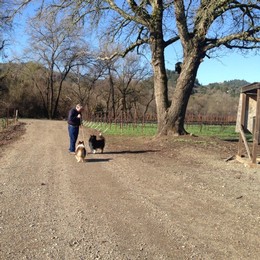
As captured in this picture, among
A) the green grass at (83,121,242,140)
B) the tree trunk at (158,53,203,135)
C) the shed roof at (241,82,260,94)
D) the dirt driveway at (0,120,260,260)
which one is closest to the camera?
the dirt driveway at (0,120,260,260)

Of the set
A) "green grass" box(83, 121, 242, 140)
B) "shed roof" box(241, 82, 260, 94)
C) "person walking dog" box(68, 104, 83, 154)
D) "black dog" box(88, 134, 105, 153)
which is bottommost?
"green grass" box(83, 121, 242, 140)

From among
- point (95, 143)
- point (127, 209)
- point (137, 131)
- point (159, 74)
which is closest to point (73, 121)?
point (95, 143)

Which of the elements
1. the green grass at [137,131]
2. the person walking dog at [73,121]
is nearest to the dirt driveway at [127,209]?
the person walking dog at [73,121]

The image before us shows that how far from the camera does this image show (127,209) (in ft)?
22.1

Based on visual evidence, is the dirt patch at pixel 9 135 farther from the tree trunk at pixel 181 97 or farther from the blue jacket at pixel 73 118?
the tree trunk at pixel 181 97

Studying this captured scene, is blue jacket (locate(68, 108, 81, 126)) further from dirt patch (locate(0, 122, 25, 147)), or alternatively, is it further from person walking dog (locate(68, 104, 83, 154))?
dirt patch (locate(0, 122, 25, 147))

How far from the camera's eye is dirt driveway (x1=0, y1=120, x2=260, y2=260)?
4.97 meters

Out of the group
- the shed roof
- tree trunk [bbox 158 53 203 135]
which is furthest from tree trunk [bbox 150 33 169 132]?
the shed roof

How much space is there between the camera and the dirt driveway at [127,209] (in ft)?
16.3

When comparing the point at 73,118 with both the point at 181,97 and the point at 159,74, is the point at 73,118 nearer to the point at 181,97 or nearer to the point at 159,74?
the point at 181,97

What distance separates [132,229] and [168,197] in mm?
2170

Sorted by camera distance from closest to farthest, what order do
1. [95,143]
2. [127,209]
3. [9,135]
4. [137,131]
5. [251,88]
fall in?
1. [127,209]
2. [251,88]
3. [95,143]
4. [9,135]
5. [137,131]

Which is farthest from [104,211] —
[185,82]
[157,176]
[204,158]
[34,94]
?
[34,94]

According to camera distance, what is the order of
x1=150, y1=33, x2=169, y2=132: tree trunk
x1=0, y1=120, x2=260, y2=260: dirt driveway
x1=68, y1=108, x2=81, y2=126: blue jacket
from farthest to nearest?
1. x1=150, y1=33, x2=169, y2=132: tree trunk
2. x1=68, y1=108, x2=81, y2=126: blue jacket
3. x1=0, y1=120, x2=260, y2=260: dirt driveway
